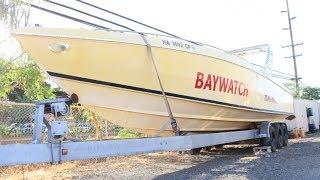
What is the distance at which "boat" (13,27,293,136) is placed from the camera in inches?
281

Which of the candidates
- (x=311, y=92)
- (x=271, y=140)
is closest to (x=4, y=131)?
(x=271, y=140)

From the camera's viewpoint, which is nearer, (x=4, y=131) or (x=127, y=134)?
(x=4, y=131)

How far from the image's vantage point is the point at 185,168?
9.52 m

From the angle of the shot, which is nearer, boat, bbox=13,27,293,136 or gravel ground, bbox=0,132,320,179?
boat, bbox=13,27,293,136

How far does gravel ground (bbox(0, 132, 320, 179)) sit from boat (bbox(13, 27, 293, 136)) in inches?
32.3

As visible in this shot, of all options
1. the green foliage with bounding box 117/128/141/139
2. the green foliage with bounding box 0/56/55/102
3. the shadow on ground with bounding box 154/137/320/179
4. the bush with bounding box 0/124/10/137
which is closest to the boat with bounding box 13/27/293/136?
the shadow on ground with bounding box 154/137/320/179

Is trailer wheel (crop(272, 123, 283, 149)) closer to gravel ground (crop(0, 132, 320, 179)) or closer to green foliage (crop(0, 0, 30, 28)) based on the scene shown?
gravel ground (crop(0, 132, 320, 179))

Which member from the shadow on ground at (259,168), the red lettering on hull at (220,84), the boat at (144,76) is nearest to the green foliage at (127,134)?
the shadow on ground at (259,168)

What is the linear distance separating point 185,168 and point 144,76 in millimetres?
2472

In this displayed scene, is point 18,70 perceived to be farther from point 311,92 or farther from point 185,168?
point 311,92

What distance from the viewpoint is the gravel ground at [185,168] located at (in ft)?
26.9

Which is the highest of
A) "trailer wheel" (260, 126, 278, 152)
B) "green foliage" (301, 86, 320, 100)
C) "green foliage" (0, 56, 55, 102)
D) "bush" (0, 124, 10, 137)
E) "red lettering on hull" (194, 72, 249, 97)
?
"green foliage" (301, 86, 320, 100)

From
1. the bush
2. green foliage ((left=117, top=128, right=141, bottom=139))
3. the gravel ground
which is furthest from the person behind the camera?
green foliage ((left=117, top=128, right=141, bottom=139))

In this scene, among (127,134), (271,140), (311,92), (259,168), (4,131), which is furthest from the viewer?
(311,92)
